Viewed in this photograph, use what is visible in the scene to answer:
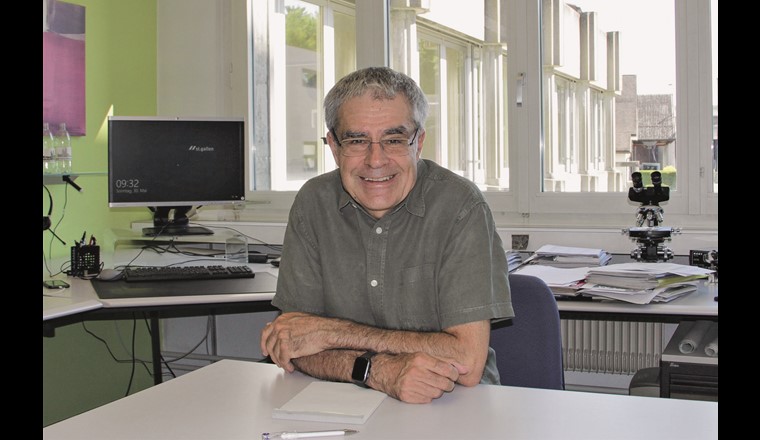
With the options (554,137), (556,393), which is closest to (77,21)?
(554,137)

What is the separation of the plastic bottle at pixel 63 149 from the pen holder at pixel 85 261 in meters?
0.55

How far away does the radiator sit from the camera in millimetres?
3320

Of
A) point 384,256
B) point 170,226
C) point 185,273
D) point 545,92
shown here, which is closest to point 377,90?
point 384,256

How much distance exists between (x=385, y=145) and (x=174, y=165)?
1.57 m

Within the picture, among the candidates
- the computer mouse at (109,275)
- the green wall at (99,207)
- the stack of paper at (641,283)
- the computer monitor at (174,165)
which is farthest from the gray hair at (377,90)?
the green wall at (99,207)

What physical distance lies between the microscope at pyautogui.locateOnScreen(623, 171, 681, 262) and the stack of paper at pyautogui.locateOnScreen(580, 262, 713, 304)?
35 centimetres

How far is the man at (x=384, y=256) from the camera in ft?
5.55

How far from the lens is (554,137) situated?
143 inches

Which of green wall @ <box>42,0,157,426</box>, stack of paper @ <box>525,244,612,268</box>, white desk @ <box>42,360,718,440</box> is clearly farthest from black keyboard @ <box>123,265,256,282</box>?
white desk @ <box>42,360,718,440</box>

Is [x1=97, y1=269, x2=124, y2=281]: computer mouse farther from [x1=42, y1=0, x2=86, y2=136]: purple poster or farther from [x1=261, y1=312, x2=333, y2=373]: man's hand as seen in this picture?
[x1=261, y1=312, x2=333, y2=373]: man's hand

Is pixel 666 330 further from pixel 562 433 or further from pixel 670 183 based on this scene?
pixel 562 433

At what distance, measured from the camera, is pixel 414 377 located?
1.41 metres

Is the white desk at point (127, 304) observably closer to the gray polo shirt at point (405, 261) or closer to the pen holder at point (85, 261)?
the pen holder at point (85, 261)

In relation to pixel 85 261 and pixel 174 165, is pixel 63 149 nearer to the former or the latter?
pixel 174 165
